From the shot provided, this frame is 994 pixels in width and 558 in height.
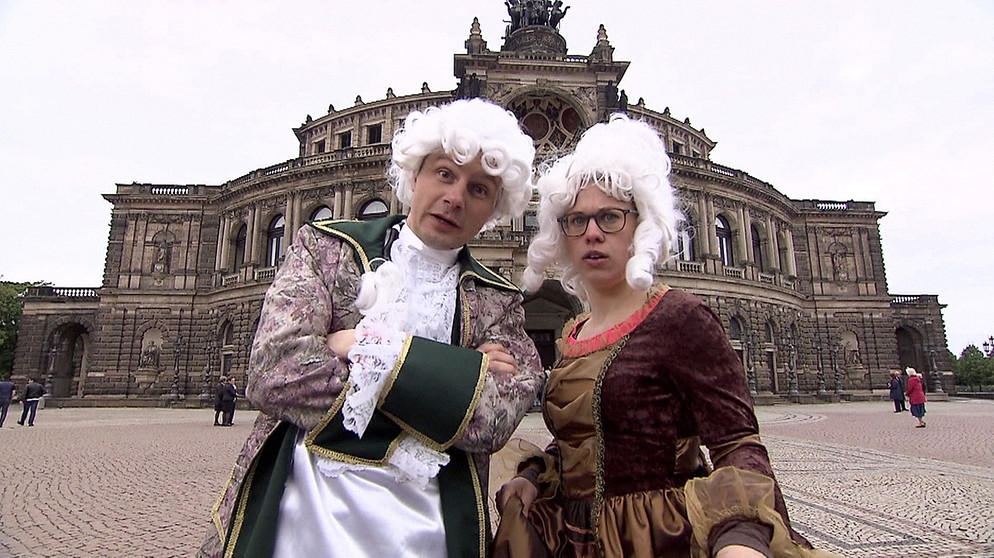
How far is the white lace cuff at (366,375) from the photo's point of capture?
5.19 feet

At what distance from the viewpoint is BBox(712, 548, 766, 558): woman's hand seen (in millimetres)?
1385

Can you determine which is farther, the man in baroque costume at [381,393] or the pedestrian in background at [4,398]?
the pedestrian in background at [4,398]

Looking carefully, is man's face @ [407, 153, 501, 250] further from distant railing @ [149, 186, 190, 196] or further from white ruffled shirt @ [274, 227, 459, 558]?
distant railing @ [149, 186, 190, 196]

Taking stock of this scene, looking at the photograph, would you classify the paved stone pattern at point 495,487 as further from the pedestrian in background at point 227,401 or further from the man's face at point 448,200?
the pedestrian in background at point 227,401

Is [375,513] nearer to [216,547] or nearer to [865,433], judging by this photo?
[216,547]

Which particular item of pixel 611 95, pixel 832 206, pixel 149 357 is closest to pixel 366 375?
pixel 611 95

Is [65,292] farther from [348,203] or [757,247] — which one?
[757,247]

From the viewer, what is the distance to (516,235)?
22.8 m

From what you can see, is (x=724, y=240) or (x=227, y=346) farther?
(x=724, y=240)

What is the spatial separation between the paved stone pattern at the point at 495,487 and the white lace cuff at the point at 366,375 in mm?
1000

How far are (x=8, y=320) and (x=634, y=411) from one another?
53.5m

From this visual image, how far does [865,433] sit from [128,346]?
1318 inches

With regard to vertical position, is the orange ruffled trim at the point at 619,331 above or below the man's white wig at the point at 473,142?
below

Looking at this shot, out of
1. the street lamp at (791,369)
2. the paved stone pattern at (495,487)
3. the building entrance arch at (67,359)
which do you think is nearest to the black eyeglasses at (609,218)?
the paved stone pattern at (495,487)
